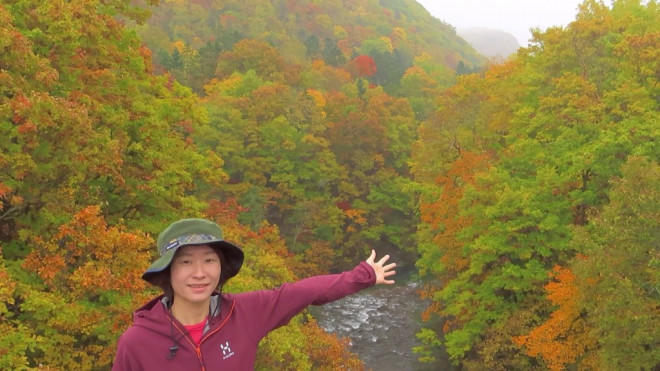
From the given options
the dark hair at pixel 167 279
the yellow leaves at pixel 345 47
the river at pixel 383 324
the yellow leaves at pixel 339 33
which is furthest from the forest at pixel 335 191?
the yellow leaves at pixel 339 33

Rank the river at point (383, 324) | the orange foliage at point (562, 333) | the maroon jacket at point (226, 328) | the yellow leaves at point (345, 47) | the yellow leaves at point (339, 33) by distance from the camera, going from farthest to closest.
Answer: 1. the yellow leaves at point (339, 33)
2. the yellow leaves at point (345, 47)
3. the river at point (383, 324)
4. the orange foliage at point (562, 333)
5. the maroon jacket at point (226, 328)

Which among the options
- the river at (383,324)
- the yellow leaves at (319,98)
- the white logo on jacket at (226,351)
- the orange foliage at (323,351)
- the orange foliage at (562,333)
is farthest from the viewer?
the yellow leaves at (319,98)

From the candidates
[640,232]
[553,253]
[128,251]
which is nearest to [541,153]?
[553,253]

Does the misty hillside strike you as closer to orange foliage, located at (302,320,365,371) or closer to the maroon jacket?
orange foliage, located at (302,320,365,371)

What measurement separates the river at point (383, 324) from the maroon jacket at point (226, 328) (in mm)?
20740

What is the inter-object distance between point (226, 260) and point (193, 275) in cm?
29

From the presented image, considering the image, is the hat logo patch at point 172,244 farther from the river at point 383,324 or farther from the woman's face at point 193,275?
the river at point 383,324

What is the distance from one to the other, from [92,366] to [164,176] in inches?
232

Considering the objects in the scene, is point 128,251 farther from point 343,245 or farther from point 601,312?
point 343,245

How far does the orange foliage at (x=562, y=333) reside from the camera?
15477mm

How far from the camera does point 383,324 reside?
91.5 ft

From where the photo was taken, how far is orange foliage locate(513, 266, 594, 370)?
1548 cm

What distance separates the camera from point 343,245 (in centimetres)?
3834

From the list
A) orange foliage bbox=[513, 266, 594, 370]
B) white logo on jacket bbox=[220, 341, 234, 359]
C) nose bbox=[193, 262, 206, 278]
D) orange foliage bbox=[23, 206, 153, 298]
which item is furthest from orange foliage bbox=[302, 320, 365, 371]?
nose bbox=[193, 262, 206, 278]
